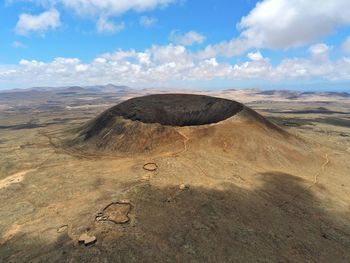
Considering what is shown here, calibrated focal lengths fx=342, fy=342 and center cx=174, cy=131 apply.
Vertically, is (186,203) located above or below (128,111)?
below

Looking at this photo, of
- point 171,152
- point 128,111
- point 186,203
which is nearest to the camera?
point 186,203

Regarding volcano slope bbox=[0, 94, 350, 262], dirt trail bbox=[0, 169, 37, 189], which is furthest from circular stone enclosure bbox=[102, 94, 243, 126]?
dirt trail bbox=[0, 169, 37, 189]

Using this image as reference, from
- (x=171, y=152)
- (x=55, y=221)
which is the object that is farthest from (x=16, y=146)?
(x=55, y=221)

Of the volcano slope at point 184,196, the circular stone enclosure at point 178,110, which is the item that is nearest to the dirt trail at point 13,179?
the volcano slope at point 184,196

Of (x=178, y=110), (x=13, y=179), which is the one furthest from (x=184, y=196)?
(x=178, y=110)

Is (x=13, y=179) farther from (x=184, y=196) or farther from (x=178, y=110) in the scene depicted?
(x=178, y=110)

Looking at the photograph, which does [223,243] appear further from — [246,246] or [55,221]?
[55,221]

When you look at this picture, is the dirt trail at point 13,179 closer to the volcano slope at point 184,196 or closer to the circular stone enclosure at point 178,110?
the volcano slope at point 184,196
